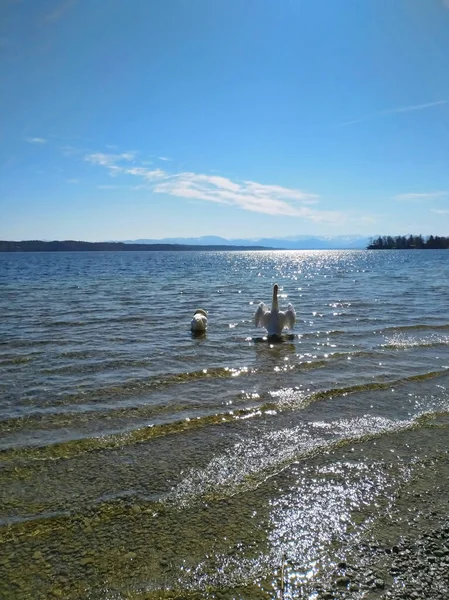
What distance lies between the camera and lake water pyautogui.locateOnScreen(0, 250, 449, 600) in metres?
3.75

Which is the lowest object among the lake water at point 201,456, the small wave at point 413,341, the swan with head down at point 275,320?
the lake water at point 201,456

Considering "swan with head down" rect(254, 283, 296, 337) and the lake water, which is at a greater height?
"swan with head down" rect(254, 283, 296, 337)

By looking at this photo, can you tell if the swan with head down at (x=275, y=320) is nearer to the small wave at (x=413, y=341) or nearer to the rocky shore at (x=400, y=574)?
the small wave at (x=413, y=341)

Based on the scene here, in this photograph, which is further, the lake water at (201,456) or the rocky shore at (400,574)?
the lake water at (201,456)

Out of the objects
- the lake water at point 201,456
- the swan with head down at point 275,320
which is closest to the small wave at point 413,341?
the lake water at point 201,456

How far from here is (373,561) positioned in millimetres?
3725

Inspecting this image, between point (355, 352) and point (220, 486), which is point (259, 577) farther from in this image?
point (355, 352)

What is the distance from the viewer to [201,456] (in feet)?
19.0

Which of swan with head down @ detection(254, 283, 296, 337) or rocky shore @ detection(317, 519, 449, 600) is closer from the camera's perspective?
rocky shore @ detection(317, 519, 449, 600)

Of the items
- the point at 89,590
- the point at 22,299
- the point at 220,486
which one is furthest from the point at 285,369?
the point at 22,299

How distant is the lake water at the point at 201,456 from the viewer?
3.75 metres

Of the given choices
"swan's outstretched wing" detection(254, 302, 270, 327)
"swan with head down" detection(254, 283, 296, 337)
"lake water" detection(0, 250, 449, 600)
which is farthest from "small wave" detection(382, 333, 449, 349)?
"swan's outstretched wing" detection(254, 302, 270, 327)

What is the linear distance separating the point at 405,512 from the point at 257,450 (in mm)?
2108

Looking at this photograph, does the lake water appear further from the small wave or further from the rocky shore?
the rocky shore
